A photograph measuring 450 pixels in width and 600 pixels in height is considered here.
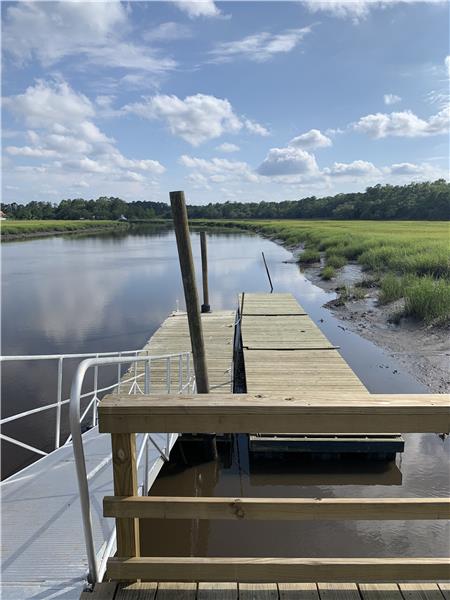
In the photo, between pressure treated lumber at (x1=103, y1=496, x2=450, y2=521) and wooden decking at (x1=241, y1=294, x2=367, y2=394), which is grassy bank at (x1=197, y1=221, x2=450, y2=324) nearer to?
wooden decking at (x1=241, y1=294, x2=367, y2=394)

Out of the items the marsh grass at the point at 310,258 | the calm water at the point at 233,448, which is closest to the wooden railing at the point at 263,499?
the calm water at the point at 233,448

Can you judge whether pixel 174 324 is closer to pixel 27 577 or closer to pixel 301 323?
pixel 301 323

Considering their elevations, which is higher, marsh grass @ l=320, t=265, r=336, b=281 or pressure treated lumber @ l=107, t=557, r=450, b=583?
pressure treated lumber @ l=107, t=557, r=450, b=583

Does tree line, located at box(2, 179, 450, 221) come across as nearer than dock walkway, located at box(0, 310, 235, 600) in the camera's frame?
No

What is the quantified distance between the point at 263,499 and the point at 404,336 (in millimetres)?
11922

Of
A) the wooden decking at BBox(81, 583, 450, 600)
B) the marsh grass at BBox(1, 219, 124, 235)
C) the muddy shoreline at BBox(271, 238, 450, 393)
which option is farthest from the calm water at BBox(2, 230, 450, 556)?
the marsh grass at BBox(1, 219, 124, 235)

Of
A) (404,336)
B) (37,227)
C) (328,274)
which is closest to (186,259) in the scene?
(404,336)

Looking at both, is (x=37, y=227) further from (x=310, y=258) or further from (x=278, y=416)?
(x=278, y=416)

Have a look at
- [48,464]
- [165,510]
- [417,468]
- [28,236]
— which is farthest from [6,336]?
[28,236]

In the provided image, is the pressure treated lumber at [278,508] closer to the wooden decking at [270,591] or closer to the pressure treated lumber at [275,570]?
the pressure treated lumber at [275,570]

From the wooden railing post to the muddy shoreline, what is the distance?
860cm

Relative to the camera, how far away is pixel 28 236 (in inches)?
2680

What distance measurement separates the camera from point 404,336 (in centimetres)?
1270

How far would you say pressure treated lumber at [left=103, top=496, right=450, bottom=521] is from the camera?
6.13ft
